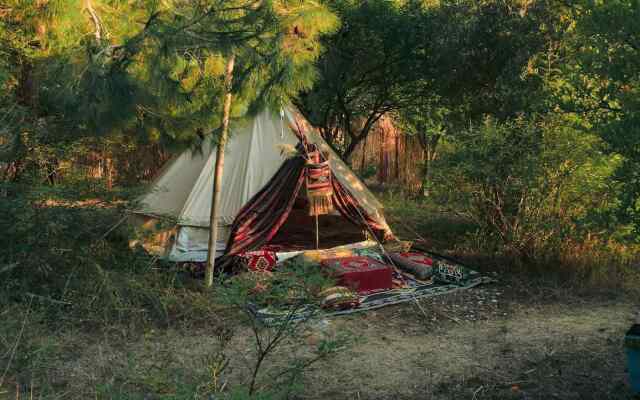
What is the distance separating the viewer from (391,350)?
4.09 metres

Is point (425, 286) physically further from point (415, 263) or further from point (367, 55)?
point (367, 55)

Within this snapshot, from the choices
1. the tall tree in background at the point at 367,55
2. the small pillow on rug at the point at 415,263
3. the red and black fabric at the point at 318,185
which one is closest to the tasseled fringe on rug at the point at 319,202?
the red and black fabric at the point at 318,185

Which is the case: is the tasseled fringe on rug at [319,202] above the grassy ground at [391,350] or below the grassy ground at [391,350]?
above

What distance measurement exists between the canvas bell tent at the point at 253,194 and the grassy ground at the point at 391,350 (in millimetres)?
1147

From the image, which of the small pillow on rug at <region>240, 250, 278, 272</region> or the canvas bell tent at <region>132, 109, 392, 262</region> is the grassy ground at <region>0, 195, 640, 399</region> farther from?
the canvas bell tent at <region>132, 109, 392, 262</region>

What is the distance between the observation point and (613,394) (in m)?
3.30

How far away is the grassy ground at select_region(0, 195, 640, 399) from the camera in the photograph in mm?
3346

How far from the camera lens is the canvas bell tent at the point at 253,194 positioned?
234 inches

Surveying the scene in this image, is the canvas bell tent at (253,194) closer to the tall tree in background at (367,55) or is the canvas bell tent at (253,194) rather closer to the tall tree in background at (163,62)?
the tall tree in background at (163,62)

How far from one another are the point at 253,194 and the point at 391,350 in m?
2.71

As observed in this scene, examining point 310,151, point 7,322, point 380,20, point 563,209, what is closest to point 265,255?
point 310,151

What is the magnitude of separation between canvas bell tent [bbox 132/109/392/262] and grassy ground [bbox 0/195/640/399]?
1147 mm

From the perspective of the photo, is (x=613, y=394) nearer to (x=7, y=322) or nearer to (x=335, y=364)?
(x=335, y=364)

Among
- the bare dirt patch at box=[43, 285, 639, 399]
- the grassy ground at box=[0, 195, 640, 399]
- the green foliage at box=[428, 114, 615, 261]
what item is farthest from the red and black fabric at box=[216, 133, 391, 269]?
the bare dirt patch at box=[43, 285, 639, 399]
